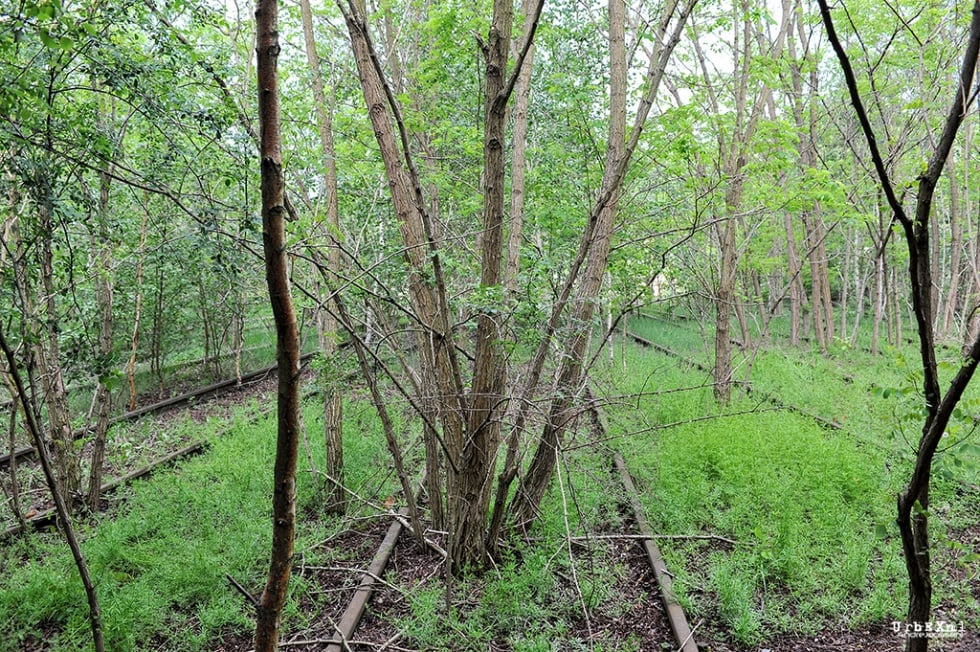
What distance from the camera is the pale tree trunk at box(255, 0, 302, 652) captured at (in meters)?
1.17

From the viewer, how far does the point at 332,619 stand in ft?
11.7

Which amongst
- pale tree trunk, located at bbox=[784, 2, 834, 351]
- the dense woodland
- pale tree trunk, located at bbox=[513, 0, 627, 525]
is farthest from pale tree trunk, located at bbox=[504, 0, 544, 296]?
pale tree trunk, located at bbox=[784, 2, 834, 351]

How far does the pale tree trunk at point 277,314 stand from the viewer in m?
1.17

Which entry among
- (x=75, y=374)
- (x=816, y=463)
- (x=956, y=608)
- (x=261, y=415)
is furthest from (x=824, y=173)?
(x=261, y=415)

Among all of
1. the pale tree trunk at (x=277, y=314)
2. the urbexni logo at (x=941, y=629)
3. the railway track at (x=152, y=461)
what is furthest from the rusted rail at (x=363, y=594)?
the urbexni logo at (x=941, y=629)

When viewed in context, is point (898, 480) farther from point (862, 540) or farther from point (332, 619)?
point (332, 619)

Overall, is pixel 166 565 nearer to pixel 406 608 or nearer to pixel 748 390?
pixel 406 608

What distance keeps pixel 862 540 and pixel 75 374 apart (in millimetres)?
6174

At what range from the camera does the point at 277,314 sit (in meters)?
1.24

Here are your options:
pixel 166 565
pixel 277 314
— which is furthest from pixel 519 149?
pixel 277 314

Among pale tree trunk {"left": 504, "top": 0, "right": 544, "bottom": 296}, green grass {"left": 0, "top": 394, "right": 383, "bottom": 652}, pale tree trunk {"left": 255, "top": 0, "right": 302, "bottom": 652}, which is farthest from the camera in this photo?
pale tree trunk {"left": 504, "top": 0, "right": 544, "bottom": 296}

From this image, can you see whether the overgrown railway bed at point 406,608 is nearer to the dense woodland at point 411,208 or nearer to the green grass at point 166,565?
the green grass at point 166,565

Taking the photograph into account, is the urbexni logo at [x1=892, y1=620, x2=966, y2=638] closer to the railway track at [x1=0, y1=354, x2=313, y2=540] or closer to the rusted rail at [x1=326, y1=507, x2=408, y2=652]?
the rusted rail at [x1=326, y1=507, x2=408, y2=652]

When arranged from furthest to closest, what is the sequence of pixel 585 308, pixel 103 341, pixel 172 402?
pixel 172 402
pixel 103 341
pixel 585 308
